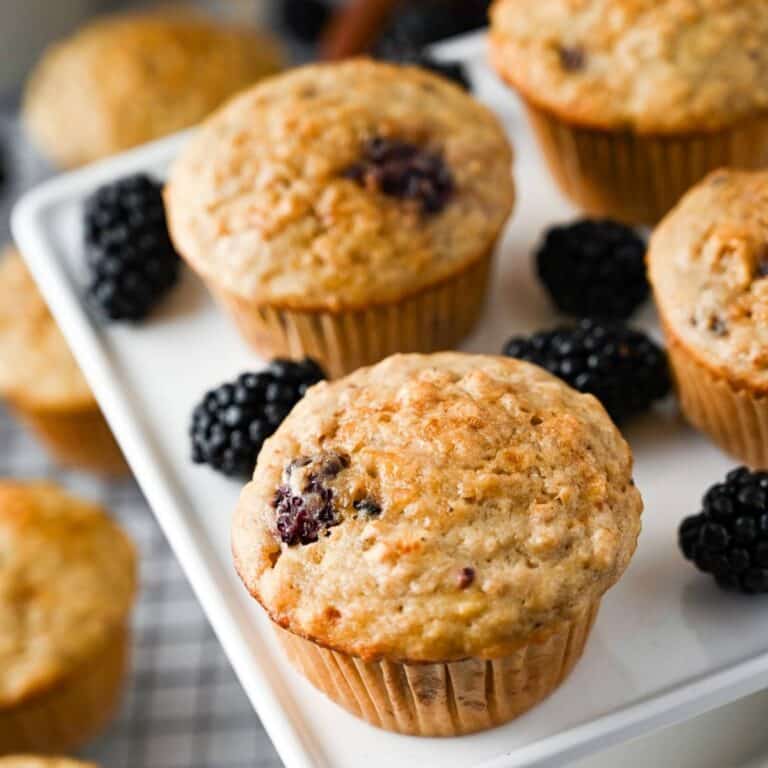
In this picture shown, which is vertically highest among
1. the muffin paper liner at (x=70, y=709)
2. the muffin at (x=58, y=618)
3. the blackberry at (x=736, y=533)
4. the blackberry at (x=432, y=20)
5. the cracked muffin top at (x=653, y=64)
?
the cracked muffin top at (x=653, y=64)

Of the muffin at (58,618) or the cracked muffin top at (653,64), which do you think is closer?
the cracked muffin top at (653,64)

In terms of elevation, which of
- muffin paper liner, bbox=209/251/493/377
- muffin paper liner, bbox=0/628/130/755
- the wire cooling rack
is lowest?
the wire cooling rack

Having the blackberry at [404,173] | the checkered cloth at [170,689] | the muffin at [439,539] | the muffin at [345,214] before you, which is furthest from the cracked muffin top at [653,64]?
the checkered cloth at [170,689]

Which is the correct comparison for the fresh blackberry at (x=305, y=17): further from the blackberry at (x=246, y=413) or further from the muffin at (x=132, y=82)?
the blackberry at (x=246, y=413)

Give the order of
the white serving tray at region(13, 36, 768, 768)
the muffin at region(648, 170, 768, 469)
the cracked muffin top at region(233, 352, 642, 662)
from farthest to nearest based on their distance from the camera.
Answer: the muffin at region(648, 170, 768, 469) < the white serving tray at region(13, 36, 768, 768) < the cracked muffin top at region(233, 352, 642, 662)

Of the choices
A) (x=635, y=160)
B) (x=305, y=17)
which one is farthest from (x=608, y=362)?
(x=305, y=17)

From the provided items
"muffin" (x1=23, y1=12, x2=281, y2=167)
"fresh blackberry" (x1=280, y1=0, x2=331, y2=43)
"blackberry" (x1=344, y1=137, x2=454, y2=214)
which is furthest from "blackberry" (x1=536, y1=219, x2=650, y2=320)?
"fresh blackberry" (x1=280, y1=0, x2=331, y2=43)

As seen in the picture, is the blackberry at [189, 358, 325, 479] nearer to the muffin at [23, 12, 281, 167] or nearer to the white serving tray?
the white serving tray

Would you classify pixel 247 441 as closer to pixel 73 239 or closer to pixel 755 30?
pixel 73 239
